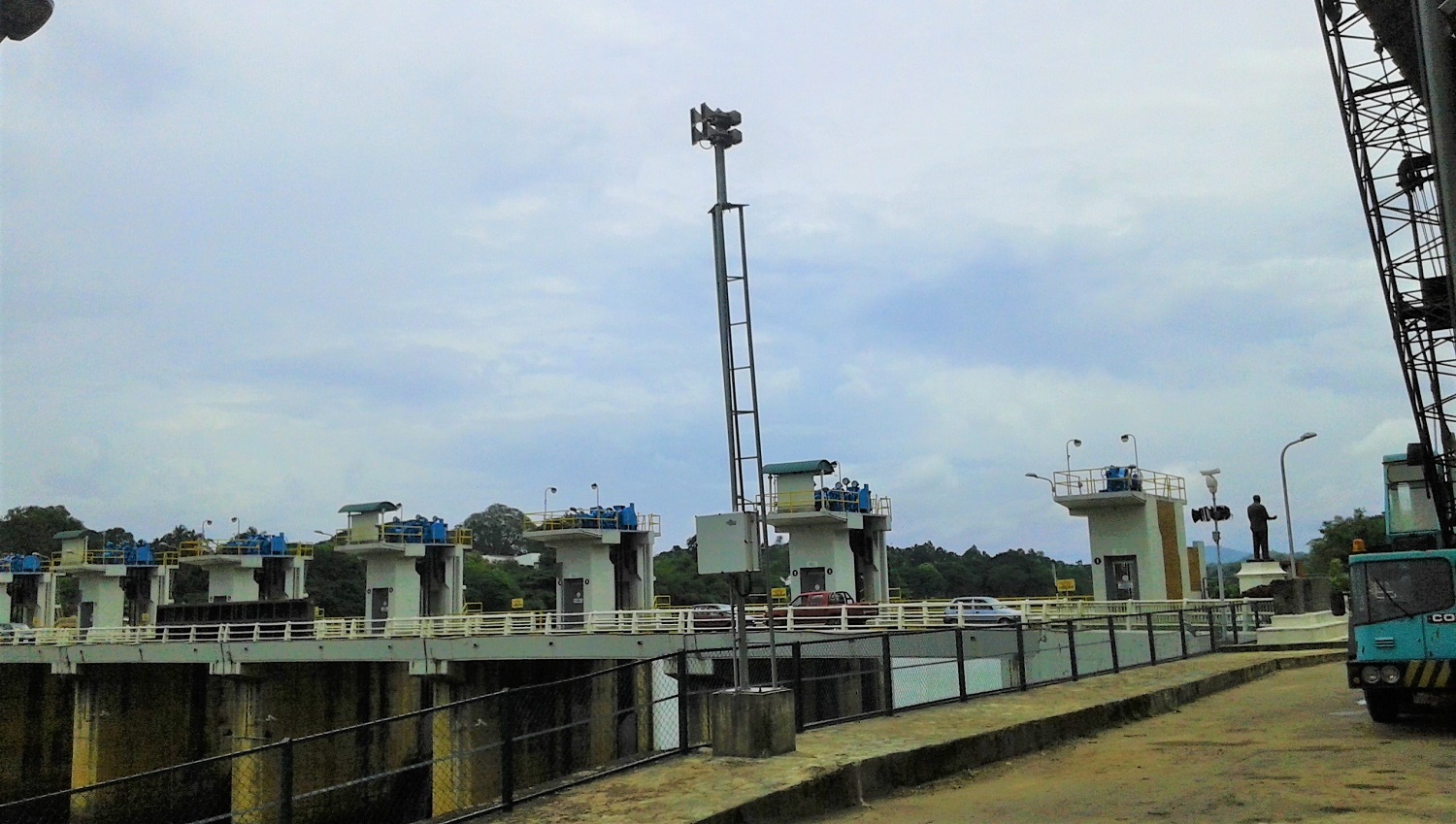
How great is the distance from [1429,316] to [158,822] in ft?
162

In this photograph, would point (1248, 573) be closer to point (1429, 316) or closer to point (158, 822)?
point (1429, 316)

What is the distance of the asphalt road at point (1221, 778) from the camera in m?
8.84

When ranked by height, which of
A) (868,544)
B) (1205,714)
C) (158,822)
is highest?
(868,544)

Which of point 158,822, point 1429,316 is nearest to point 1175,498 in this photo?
point 1429,316

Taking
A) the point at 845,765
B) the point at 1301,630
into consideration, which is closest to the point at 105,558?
the point at 1301,630

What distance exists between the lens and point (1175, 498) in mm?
42500

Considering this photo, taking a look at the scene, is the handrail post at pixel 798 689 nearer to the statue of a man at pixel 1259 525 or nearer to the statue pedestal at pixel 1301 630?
the statue pedestal at pixel 1301 630

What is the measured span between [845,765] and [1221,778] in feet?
11.9

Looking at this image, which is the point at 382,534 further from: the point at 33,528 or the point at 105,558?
the point at 33,528

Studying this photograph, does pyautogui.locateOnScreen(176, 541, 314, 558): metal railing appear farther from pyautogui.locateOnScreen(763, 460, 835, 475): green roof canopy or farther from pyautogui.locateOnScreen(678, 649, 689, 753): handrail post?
pyautogui.locateOnScreen(678, 649, 689, 753): handrail post

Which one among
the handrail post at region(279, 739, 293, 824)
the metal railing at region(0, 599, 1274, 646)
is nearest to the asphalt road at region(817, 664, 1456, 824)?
the handrail post at region(279, 739, 293, 824)

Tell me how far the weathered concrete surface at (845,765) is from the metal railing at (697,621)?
28.3 feet

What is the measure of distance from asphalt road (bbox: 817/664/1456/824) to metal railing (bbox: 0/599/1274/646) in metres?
9.40

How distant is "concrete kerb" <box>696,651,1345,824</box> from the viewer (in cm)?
867
